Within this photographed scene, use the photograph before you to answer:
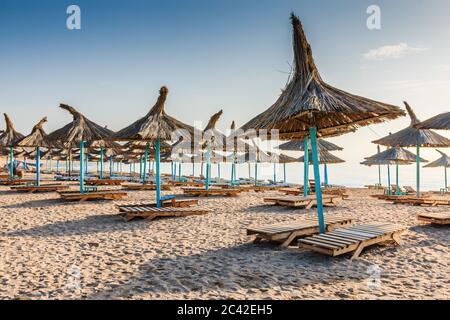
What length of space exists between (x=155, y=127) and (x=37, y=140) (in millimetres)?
9174

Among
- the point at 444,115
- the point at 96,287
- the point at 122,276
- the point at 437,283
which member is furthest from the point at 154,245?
the point at 444,115

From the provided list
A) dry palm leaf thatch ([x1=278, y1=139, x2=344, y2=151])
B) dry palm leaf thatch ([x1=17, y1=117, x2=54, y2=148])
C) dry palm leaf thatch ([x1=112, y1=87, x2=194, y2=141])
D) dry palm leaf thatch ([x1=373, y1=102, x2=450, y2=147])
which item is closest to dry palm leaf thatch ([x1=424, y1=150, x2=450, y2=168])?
dry palm leaf thatch ([x1=278, y1=139, x2=344, y2=151])

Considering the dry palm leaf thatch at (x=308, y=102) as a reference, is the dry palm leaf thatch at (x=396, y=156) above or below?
below

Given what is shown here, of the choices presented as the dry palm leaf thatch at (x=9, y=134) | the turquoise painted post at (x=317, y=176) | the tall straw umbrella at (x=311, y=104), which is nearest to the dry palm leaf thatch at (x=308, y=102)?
the tall straw umbrella at (x=311, y=104)

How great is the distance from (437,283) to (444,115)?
5931 millimetres

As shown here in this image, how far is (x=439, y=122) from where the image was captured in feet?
26.2

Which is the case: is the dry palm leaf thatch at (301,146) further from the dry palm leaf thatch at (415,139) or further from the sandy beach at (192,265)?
the sandy beach at (192,265)

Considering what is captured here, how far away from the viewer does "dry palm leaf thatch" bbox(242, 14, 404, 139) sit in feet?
18.2

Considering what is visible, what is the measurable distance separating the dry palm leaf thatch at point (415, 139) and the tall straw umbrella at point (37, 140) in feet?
51.3

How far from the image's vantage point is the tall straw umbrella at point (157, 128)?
30.6 ft
